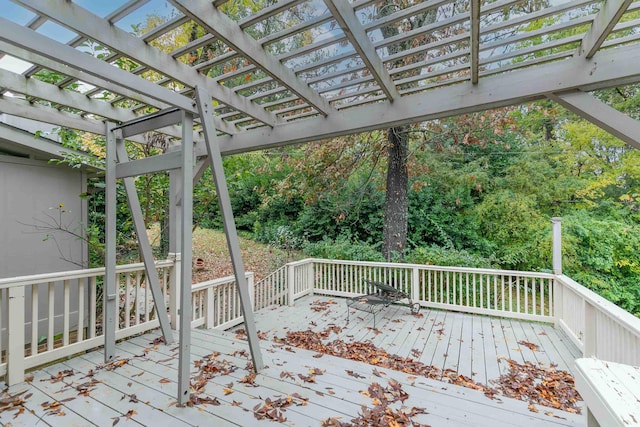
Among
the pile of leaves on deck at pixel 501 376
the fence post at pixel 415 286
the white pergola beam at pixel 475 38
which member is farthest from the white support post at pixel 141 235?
the fence post at pixel 415 286

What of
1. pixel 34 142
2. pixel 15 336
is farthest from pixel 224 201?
pixel 34 142

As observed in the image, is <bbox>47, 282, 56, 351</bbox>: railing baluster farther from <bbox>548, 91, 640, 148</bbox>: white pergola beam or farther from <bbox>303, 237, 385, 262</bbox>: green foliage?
<bbox>303, 237, 385, 262</bbox>: green foliage

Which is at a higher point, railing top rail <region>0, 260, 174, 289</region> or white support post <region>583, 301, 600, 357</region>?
railing top rail <region>0, 260, 174, 289</region>

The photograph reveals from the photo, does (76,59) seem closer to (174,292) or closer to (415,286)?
(174,292)

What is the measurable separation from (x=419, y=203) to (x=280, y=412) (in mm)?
7669

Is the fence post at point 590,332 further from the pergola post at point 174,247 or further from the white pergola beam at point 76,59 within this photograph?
the pergola post at point 174,247

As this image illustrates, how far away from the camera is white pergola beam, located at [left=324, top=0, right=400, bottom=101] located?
2.01m

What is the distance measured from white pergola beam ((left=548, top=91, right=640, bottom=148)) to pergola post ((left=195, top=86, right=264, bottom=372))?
2853 mm

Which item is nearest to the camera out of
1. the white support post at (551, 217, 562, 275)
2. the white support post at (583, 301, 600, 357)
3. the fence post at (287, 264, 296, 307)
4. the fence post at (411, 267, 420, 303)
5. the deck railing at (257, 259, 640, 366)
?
the deck railing at (257, 259, 640, 366)

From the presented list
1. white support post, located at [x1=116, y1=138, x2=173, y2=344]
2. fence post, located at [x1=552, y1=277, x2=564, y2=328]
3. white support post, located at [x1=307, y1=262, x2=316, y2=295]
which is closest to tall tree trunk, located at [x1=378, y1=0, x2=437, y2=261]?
white support post, located at [x1=307, y1=262, x2=316, y2=295]

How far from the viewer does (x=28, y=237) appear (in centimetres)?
433

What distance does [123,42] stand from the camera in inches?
86.9

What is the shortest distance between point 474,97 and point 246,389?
126 inches

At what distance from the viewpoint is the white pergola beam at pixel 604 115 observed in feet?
7.64
